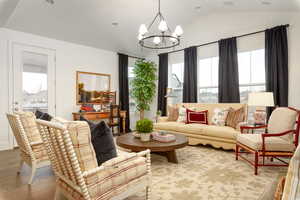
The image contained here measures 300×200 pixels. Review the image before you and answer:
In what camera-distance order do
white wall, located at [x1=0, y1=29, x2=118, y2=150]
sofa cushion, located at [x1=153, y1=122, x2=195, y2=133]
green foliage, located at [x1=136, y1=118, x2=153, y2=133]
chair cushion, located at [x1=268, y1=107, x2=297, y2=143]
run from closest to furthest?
1. chair cushion, located at [x1=268, y1=107, x2=297, y2=143]
2. green foliage, located at [x1=136, y1=118, x2=153, y2=133]
3. white wall, located at [x1=0, y1=29, x2=118, y2=150]
4. sofa cushion, located at [x1=153, y1=122, x2=195, y2=133]

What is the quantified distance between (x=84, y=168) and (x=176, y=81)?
5021 mm

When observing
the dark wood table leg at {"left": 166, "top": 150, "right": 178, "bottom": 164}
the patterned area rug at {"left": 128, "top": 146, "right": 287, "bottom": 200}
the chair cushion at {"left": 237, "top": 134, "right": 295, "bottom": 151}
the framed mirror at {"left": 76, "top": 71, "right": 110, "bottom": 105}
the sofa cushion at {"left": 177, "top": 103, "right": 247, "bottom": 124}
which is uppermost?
the framed mirror at {"left": 76, "top": 71, "right": 110, "bottom": 105}

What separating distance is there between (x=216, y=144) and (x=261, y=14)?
3.20m

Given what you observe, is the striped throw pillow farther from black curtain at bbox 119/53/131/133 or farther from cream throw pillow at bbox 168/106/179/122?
black curtain at bbox 119/53/131/133

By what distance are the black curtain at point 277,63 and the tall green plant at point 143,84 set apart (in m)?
3.21

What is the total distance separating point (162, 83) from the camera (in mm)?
6098

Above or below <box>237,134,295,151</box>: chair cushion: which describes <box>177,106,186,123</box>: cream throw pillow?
above

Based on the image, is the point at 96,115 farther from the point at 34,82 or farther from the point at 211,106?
the point at 211,106

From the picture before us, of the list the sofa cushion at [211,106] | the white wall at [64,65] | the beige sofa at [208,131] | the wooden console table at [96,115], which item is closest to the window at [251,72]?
the sofa cushion at [211,106]

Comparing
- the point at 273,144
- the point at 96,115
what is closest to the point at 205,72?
the point at 273,144

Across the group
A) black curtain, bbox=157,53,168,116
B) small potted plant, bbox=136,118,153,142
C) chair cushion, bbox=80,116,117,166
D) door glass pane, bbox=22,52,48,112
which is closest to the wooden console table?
door glass pane, bbox=22,52,48,112

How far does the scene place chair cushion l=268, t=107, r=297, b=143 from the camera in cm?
278

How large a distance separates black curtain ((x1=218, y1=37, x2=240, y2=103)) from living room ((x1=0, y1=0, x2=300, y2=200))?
26 mm

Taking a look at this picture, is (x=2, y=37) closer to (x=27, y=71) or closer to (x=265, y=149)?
(x=27, y=71)
